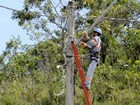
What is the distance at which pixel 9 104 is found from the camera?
10.1 m

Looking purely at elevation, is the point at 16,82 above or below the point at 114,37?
below

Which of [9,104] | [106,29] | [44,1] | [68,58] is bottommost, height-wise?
[9,104]

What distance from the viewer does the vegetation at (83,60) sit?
400 inches

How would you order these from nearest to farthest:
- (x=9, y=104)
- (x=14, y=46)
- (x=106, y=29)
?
(x=9, y=104) → (x=106, y=29) → (x=14, y=46)

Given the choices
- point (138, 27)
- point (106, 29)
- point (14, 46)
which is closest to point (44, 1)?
point (106, 29)

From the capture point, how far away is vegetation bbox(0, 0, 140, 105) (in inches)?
400

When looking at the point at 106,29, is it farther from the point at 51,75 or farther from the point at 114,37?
the point at 51,75

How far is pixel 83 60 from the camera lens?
746 cm

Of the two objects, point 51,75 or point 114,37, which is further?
point 114,37

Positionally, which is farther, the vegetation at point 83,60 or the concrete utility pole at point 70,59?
the vegetation at point 83,60

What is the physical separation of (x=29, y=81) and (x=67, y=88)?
463cm

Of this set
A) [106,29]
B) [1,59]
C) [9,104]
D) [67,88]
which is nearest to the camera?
[67,88]

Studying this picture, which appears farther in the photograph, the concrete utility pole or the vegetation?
the vegetation

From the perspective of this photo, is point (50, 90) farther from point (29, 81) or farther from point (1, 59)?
point (1, 59)
